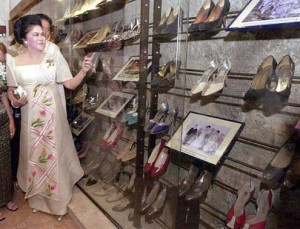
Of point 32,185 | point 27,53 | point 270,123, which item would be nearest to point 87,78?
point 27,53

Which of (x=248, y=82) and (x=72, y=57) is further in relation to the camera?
(x=72, y=57)

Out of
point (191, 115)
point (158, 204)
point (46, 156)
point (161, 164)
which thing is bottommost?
point (158, 204)

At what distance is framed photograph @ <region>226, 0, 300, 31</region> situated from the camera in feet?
3.06

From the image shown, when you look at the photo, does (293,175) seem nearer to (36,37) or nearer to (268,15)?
(268,15)

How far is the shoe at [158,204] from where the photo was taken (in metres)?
1.51

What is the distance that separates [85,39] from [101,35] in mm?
233

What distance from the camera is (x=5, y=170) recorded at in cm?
203

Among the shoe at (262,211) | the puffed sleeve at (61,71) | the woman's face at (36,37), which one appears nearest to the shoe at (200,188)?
the shoe at (262,211)

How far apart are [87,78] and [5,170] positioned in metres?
0.92

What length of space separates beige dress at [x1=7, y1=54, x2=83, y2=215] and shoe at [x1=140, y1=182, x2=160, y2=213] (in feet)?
2.22

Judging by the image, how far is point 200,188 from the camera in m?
1.31

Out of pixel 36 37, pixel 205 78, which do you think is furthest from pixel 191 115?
pixel 36 37

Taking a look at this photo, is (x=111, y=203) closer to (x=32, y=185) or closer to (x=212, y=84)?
(x=32, y=185)

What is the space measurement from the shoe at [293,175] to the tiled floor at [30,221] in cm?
145
